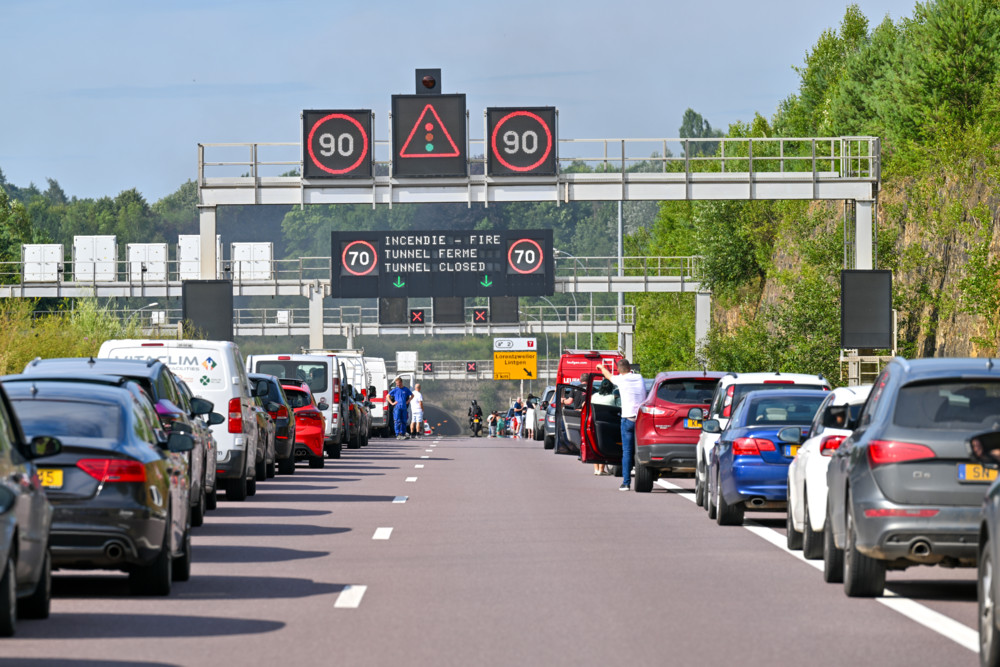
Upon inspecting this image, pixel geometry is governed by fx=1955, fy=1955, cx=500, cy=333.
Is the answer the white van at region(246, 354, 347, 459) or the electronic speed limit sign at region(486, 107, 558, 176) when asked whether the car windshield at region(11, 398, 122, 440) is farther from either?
the electronic speed limit sign at region(486, 107, 558, 176)

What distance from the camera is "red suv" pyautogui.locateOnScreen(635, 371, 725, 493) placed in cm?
Answer: 2475

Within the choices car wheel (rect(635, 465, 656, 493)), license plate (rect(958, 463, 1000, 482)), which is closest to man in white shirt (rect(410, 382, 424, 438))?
car wheel (rect(635, 465, 656, 493))

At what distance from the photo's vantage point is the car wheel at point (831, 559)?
43.8ft

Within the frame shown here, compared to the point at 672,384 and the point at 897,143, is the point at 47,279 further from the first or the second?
the point at 672,384

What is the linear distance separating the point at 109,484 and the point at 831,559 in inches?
194

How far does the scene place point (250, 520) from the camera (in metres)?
20.2

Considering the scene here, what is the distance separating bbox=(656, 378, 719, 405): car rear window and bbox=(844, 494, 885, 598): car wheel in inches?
501

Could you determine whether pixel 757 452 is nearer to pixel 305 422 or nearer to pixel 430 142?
pixel 305 422

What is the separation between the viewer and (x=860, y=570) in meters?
12.4

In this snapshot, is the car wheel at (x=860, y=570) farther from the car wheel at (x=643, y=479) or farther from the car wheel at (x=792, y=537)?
the car wheel at (x=643, y=479)

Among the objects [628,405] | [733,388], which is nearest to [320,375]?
[628,405]

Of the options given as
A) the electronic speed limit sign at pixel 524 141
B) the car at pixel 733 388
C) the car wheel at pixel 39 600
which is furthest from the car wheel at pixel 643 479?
the electronic speed limit sign at pixel 524 141

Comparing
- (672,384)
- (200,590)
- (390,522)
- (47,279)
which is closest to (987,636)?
(200,590)

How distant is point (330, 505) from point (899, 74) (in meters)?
47.2
